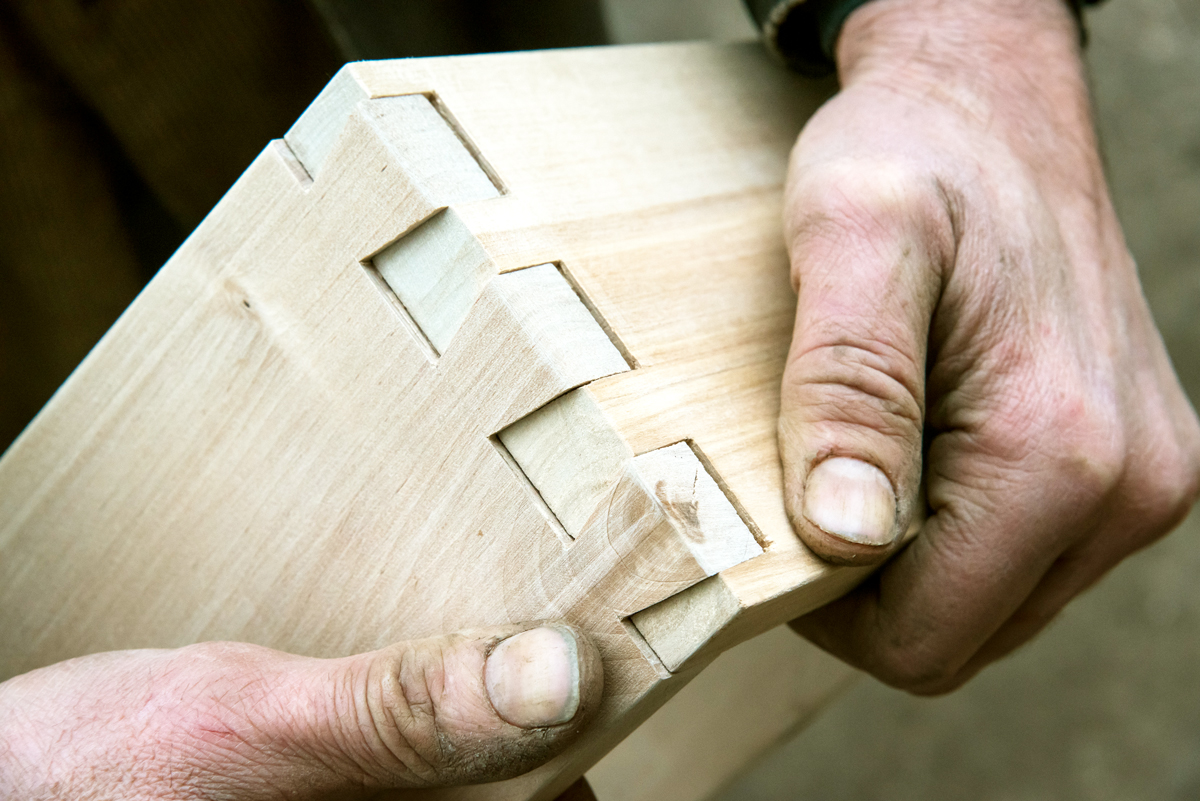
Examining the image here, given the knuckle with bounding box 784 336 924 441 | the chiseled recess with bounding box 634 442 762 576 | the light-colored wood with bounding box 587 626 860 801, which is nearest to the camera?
the chiseled recess with bounding box 634 442 762 576

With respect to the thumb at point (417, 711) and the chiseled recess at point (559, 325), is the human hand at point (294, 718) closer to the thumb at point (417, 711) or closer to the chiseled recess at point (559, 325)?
the thumb at point (417, 711)

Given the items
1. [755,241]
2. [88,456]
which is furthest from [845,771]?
[88,456]

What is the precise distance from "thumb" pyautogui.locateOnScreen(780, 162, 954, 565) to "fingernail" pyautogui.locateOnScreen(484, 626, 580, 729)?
0.57 feet

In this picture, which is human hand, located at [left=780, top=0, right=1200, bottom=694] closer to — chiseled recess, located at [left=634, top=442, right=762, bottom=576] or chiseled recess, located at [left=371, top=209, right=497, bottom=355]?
chiseled recess, located at [left=634, top=442, right=762, bottom=576]

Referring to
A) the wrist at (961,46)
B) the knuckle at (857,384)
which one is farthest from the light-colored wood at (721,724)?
the wrist at (961,46)

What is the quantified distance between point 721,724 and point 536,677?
573 millimetres

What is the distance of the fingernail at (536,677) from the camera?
48 centimetres

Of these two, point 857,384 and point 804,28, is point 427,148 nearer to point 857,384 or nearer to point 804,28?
point 857,384

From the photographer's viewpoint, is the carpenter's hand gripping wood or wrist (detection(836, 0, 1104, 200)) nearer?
the carpenter's hand gripping wood

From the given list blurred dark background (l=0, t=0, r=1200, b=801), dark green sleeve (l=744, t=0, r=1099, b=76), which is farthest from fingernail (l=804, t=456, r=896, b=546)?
blurred dark background (l=0, t=0, r=1200, b=801)

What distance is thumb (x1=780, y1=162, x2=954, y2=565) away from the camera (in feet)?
1.84

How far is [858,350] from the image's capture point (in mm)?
610

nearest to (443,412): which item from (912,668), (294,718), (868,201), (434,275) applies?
(434,275)

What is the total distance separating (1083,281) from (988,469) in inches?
9.4
